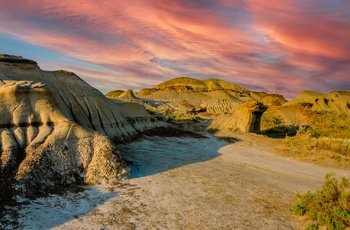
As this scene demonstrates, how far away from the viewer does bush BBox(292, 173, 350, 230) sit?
19.7ft

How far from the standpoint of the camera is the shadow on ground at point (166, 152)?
10.1 metres

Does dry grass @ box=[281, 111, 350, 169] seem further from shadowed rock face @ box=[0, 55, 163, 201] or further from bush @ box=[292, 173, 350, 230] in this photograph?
shadowed rock face @ box=[0, 55, 163, 201]

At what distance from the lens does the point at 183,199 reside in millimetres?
7309

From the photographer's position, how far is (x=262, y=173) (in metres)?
10.6

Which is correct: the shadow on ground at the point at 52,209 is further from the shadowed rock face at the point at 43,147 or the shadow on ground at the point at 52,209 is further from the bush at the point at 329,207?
the bush at the point at 329,207

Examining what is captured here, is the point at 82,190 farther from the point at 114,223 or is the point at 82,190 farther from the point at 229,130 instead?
the point at 229,130

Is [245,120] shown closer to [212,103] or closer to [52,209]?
[52,209]

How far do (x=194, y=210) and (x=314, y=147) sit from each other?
10.7 metres

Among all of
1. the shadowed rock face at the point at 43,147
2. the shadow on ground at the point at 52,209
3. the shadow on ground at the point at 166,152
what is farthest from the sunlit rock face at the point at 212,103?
the shadow on ground at the point at 52,209

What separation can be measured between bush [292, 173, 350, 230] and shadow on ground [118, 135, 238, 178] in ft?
14.8

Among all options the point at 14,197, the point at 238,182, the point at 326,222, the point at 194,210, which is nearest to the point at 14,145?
the point at 14,197

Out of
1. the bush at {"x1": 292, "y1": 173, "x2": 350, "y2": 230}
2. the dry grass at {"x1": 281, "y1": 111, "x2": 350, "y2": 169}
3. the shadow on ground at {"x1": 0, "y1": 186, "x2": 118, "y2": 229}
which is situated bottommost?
the shadow on ground at {"x1": 0, "y1": 186, "x2": 118, "y2": 229}

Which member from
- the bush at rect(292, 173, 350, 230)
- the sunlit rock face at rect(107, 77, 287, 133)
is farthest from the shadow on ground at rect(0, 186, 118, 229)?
the sunlit rock face at rect(107, 77, 287, 133)

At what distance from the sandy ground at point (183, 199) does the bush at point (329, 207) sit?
347 millimetres
